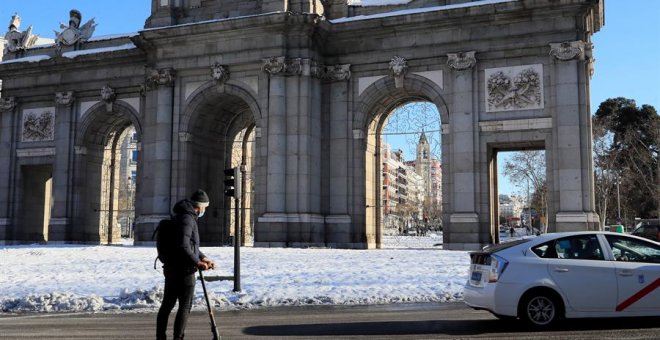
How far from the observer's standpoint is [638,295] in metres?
10.6

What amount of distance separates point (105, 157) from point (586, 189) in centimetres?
2557

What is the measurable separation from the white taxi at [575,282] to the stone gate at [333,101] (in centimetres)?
1800

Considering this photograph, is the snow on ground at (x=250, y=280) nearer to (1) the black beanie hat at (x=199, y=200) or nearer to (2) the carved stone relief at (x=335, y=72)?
(1) the black beanie hat at (x=199, y=200)

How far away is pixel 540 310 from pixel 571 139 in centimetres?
1939

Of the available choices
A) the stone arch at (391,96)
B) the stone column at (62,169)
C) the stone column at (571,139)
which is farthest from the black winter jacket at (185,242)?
the stone column at (62,169)

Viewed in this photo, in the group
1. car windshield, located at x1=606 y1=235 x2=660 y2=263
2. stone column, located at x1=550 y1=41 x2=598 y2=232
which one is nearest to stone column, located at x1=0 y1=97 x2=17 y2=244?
stone column, located at x1=550 y1=41 x2=598 y2=232

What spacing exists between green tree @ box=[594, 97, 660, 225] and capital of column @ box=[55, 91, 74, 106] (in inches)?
1565

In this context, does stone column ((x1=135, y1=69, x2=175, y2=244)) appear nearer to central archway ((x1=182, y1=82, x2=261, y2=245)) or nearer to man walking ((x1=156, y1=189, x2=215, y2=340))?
central archway ((x1=182, y1=82, x2=261, y2=245))

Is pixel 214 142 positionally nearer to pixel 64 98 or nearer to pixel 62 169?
pixel 62 169

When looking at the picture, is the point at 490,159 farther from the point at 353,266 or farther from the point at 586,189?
the point at 353,266

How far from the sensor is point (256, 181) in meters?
31.8

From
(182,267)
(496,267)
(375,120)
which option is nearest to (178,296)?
(182,267)

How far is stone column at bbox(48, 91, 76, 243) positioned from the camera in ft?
124

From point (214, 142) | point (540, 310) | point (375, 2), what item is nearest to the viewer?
point (540, 310)
